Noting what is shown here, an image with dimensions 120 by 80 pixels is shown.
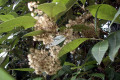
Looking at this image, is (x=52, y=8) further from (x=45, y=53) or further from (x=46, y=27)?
(x=45, y=53)

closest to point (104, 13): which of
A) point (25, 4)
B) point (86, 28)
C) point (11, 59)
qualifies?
point (86, 28)

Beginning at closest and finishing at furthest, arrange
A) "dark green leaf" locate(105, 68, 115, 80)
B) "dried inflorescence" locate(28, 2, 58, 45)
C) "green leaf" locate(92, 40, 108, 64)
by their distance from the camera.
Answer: "green leaf" locate(92, 40, 108, 64) < "dried inflorescence" locate(28, 2, 58, 45) < "dark green leaf" locate(105, 68, 115, 80)

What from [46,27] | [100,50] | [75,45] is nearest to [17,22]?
[46,27]

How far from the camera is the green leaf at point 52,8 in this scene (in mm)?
686

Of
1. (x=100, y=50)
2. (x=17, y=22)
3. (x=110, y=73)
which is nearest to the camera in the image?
(x=100, y=50)

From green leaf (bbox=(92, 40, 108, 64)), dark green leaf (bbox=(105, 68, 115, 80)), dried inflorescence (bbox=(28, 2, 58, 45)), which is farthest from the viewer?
dark green leaf (bbox=(105, 68, 115, 80))

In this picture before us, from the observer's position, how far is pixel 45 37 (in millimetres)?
735

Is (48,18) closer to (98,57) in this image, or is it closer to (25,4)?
(98,57)

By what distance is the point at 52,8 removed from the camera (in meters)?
0.71

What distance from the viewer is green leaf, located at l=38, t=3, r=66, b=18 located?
686 millimetres

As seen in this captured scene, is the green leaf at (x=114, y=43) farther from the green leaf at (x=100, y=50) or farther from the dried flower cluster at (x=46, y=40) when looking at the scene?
the dried flower cluster at (x=46, y=40)

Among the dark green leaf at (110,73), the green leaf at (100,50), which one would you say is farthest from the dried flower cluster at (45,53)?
the dark green leaf at (110,73)

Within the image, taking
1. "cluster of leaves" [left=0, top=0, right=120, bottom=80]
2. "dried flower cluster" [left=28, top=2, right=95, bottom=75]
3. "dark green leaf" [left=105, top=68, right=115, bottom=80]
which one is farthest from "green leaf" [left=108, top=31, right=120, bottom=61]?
"dark green leaf" [left=105, top=68, right=115, bottom=80]

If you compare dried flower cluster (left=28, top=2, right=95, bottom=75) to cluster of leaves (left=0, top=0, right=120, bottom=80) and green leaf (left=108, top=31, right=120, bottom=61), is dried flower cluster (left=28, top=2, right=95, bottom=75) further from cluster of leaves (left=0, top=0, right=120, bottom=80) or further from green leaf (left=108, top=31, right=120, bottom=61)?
green leaf (left=108, top=31, right=120, bottom=61)
